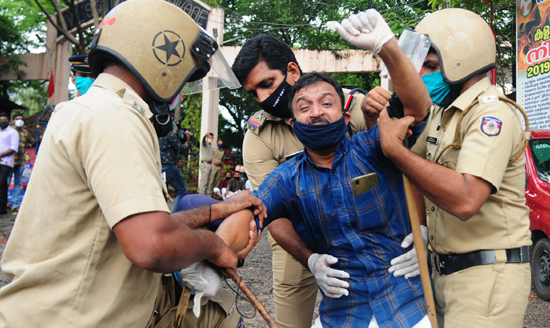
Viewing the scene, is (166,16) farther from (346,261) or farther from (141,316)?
(346,261)

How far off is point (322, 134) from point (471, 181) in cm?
69

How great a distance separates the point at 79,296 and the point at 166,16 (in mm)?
1160

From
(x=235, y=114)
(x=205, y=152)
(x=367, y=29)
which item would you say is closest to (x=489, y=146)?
(x=367, y=29)

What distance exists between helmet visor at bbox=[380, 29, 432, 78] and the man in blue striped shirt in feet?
0.87

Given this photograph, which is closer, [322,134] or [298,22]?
[322,134]

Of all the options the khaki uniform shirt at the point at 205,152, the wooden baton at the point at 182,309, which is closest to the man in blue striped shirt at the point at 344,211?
the wooden baton at the point at 182,309

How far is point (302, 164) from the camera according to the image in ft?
7.71

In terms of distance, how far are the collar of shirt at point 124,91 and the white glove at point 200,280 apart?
27.4 inches

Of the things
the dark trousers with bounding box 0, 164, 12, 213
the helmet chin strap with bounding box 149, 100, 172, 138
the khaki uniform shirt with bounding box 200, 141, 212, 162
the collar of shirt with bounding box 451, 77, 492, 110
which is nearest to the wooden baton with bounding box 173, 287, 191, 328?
the helmet chin strap with bounding box 149, 100, 172, 138

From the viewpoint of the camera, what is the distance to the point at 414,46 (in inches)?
83.5

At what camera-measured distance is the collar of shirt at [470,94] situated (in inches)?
89.1

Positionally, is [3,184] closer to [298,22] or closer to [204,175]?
[204,175]

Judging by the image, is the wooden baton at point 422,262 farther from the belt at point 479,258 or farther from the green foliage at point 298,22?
the green foliage at point 298,22

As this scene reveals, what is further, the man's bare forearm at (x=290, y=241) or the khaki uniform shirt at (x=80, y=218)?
the man's bare forearm at (x=290, y=241)
